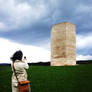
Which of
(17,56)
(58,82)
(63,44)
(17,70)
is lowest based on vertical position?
(58,82)

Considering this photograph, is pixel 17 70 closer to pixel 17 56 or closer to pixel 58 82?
pixel 17 56

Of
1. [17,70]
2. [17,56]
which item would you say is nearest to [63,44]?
[17,56]

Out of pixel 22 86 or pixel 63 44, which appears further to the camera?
pixel 63 44

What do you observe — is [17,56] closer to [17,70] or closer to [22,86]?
[17,70]

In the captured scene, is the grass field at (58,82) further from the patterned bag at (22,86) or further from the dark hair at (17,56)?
A: the dark hair at (17,56)

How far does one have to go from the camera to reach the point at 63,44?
23.6 m

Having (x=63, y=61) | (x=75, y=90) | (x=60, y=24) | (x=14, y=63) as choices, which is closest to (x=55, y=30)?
(x=60, y=24)

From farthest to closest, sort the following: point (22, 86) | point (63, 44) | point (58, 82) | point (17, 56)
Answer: point (63, 44), point (58, 82), point (17, 56), point (22, 86)

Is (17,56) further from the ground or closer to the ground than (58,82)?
further from the ground

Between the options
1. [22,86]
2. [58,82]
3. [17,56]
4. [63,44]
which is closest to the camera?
[22,86]

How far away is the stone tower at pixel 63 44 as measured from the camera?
23.4 m

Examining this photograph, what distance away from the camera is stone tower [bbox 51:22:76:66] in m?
23.4

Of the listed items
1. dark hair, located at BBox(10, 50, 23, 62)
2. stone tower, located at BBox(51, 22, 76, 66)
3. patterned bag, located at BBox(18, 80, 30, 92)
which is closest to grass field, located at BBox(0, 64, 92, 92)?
patterned bag, located at BBox(18, 80, 30, 92)

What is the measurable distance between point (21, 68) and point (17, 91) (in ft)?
2.06
